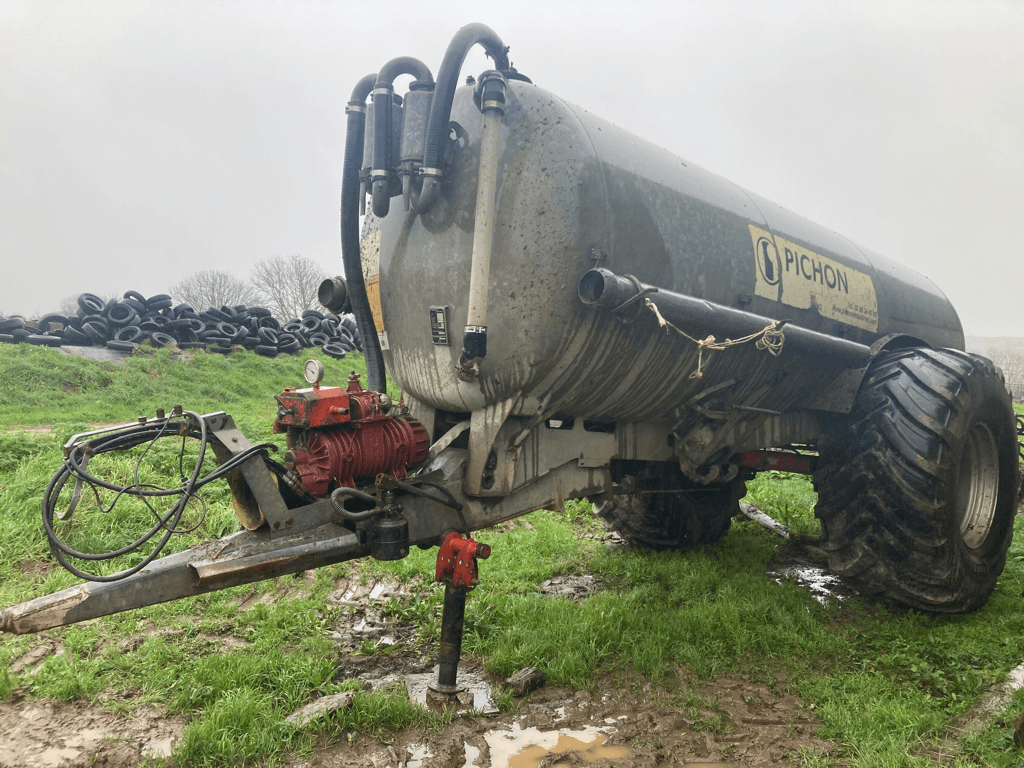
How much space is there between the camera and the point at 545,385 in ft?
10.7

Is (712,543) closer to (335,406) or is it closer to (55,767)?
(335,406)

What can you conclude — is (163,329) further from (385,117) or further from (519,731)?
(519,731)

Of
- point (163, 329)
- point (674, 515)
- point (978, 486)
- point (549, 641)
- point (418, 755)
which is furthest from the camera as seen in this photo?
point (163, 329)

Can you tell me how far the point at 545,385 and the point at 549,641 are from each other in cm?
152

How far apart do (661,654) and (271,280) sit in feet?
129

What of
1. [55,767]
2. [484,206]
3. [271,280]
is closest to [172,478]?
[55,767]

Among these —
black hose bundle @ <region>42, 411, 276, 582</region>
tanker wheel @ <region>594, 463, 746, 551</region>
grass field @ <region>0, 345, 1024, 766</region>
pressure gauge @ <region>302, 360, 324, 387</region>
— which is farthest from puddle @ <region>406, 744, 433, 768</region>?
tanker wheel @ <region>594, 463, 746, 551</region>

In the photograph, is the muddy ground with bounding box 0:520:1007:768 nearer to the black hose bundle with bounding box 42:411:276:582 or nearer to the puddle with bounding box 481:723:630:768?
the puddle with bounding box 481:723:630:768

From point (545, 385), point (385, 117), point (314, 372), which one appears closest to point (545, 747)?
point (545, 385)

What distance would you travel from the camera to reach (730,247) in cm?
387

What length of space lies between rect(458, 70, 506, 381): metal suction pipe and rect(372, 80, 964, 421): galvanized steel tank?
10 centimetres

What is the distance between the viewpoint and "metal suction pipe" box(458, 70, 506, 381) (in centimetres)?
302

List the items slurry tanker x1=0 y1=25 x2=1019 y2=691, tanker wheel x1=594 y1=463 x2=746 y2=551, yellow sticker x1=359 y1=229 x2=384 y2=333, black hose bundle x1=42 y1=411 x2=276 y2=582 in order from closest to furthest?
1. black hose bundle x1=42 y1=411 x2=276 y2=582
2. slurry tanker x1=0 y1=25 x2=1019 y2=691
3. yellow sticker x1=359 y1=229 x2=384 y2=333
4. tanker wheel x1=594 y1=463 x2=746 y2=551

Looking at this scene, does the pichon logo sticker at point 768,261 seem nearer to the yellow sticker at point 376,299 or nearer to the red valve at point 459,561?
the yellow sticker at point 376,299
